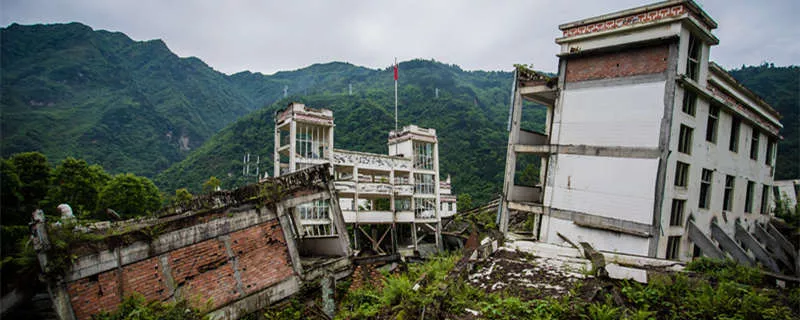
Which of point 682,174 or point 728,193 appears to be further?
point 728,193

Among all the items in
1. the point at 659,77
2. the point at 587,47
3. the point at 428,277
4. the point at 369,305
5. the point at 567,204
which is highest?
the point at 587,47

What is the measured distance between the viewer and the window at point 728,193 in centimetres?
1648

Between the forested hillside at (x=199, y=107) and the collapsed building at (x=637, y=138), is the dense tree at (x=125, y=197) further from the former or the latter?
the collapsed building at (x=637, y=138)

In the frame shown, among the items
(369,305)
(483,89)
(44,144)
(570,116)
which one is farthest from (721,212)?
(483,89)

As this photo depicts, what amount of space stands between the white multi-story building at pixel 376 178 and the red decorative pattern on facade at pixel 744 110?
15.6 meters

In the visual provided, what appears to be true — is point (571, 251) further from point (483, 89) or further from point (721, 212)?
point (483, 89)

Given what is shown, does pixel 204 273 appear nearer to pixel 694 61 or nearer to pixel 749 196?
pixel 694 61

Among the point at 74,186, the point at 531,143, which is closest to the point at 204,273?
the point at 531,143

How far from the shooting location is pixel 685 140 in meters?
13.5

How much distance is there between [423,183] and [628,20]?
18788mm

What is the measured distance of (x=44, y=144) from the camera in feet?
199

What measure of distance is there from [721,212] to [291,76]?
496 ft

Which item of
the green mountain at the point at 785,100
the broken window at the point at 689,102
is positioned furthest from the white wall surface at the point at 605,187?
the green mountain at the point at 785,100

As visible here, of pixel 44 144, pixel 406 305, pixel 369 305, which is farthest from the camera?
pixel 44 144
